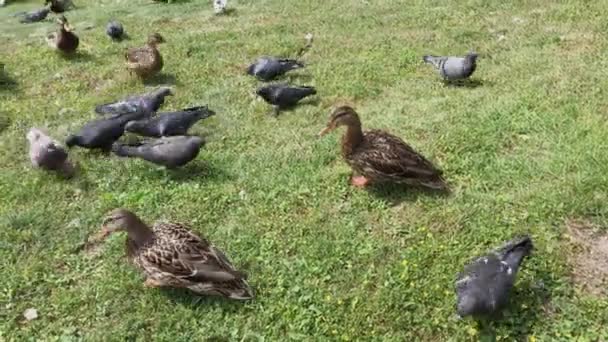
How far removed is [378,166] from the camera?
6.49 meters

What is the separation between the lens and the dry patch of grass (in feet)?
17.5

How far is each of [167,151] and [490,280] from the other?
13.4 feet

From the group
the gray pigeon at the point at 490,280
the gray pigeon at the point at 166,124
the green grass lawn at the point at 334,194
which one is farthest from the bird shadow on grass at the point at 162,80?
the gray pigeon at the point at 490,280

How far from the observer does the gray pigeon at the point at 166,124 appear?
7891mm

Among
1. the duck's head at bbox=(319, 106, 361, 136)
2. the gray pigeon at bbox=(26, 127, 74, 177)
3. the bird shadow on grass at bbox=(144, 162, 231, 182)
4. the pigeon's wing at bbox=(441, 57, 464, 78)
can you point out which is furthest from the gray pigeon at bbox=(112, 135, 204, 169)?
the pigeon's wing at bbox=(441, 57, 464, 78)

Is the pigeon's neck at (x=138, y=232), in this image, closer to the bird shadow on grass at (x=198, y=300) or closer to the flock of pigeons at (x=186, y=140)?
the bird shadow on grass at (x=198, y=300)

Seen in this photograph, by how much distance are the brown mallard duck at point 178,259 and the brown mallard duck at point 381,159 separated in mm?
1923

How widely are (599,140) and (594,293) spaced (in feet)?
8.47

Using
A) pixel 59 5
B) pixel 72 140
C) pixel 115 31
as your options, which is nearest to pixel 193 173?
pixel 72 140

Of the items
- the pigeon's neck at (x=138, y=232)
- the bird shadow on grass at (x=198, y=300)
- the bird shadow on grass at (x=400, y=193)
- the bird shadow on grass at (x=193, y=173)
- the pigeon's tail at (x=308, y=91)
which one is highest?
the pigeon's neck at (x=138, y=232)

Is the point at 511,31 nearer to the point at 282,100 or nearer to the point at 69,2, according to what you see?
the point at 282,100

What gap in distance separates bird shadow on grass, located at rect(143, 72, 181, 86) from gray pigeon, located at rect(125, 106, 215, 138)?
8.02 ft

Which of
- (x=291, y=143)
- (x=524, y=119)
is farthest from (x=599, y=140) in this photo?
(x=291, y=143)

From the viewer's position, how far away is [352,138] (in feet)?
22.3
